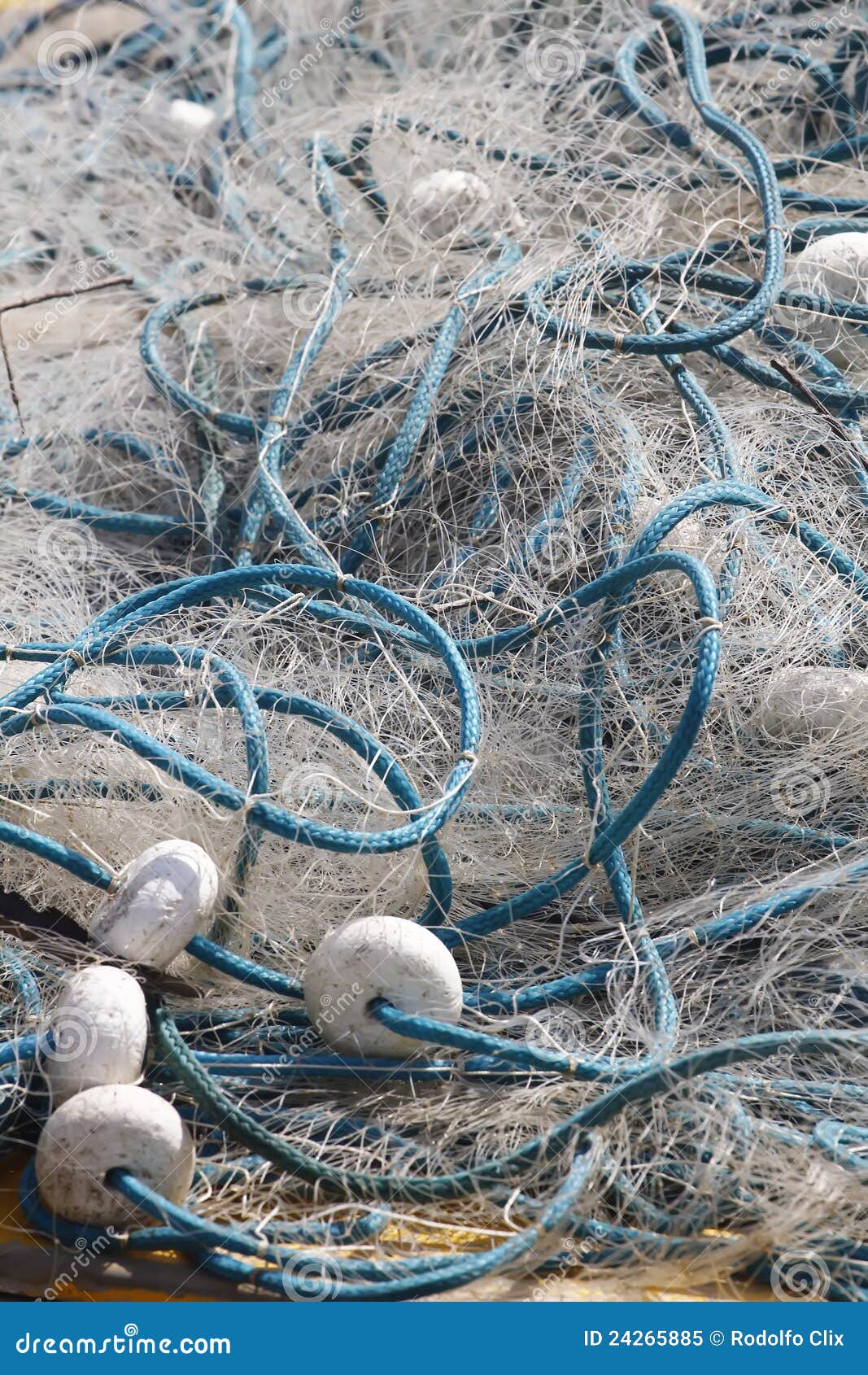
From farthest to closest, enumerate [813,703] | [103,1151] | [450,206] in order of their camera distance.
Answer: [450,206], [813,703], [103,1151]

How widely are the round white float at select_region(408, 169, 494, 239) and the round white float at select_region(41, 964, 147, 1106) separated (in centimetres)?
163

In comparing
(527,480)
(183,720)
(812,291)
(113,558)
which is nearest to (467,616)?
(527,480)

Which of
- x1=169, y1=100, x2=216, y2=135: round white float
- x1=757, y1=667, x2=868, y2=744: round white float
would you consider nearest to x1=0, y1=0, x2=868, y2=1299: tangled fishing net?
x1=757, y1=667, x2=868, y2=744: round white float

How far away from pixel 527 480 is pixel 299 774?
69 centimetres

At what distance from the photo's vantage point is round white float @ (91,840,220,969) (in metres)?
1.71

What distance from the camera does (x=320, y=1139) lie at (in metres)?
1.69

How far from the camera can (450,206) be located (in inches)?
105

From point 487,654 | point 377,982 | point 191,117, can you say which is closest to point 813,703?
point 487,654

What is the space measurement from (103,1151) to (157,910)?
0.30 metres

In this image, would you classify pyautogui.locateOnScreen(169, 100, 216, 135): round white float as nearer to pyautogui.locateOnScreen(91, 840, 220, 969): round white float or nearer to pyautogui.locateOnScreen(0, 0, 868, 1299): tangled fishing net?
pyautogui.locateOnScreen(0, 0, 868, 1299): tangled fishing net

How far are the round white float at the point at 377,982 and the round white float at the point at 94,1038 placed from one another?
22 centimetres

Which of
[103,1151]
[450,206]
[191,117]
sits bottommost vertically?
[103,1151]

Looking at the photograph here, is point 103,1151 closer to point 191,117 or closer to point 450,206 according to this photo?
point 450,206

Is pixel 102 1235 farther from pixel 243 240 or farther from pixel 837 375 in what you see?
pixel 243 240
